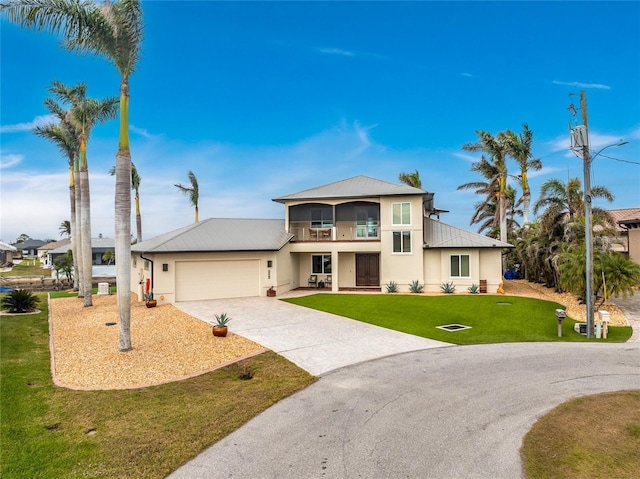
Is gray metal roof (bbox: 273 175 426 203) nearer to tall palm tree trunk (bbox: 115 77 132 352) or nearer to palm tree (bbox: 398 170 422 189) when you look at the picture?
palm tree (bbox: 398 170 422 189)

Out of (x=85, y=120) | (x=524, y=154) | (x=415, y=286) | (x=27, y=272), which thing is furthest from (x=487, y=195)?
(x=27, y=272)

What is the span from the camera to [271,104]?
1088 inches

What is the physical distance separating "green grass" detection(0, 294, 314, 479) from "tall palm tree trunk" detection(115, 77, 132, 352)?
2175 mm

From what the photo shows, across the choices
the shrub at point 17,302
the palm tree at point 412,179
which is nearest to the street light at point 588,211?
the palm tree at point 412,179

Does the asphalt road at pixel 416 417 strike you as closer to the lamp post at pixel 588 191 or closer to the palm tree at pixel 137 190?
the lamp post at pixel 588 191

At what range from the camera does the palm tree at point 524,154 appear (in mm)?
27328

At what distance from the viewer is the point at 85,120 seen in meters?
17.7

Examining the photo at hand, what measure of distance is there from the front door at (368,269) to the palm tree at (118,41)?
18.0 meters

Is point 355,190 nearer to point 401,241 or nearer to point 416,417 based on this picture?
point 401,241

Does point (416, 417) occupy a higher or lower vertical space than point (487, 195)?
lower

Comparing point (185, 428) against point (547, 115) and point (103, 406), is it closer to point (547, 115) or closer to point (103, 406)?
point (103, 406)

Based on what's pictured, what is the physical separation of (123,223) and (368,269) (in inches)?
730

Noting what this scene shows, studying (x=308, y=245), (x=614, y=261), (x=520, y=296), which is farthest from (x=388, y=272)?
(x=614, y=261)

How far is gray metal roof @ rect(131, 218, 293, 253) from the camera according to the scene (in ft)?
69.2
